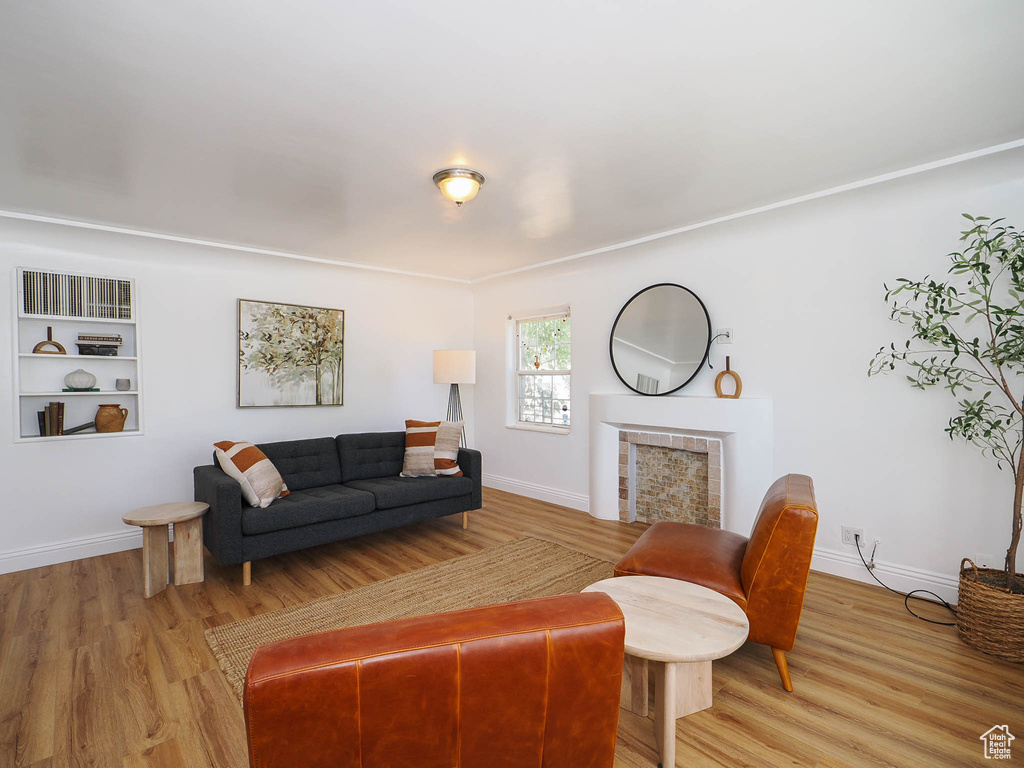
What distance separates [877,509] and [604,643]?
3.05 metres

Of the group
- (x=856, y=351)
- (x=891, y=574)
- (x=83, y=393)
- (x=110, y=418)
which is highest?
(x=856, y=351)

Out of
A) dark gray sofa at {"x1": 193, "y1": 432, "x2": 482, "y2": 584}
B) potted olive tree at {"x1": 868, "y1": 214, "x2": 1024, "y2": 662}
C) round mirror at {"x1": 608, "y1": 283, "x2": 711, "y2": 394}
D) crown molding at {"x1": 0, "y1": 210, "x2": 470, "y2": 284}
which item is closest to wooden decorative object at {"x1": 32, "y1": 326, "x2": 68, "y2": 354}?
crown molding at {"x1": 0, "y1": 210, "x2": 470, "y2": 284}

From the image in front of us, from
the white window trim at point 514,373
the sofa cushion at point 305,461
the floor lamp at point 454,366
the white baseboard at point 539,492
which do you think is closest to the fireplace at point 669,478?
the white baseboard at point 539,492

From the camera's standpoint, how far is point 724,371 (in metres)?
3.88

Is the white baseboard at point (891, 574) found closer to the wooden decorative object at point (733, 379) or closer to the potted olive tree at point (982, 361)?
the potted olive tree at point (982, 361)

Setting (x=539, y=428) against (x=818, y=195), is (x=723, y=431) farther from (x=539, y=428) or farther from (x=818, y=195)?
(x=539, y=428)

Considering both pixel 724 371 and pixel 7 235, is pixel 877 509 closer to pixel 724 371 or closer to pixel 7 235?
pixel 724 371

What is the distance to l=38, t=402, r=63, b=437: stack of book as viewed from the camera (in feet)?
12.2

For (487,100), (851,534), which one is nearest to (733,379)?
(851,534)

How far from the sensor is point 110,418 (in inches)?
154

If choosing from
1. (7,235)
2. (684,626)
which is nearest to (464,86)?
(684,626)

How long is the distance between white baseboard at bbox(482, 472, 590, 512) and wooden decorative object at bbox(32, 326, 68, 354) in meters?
4.12

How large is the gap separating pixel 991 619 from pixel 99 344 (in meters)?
5.91

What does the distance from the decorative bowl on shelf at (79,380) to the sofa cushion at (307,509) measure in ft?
5.80
